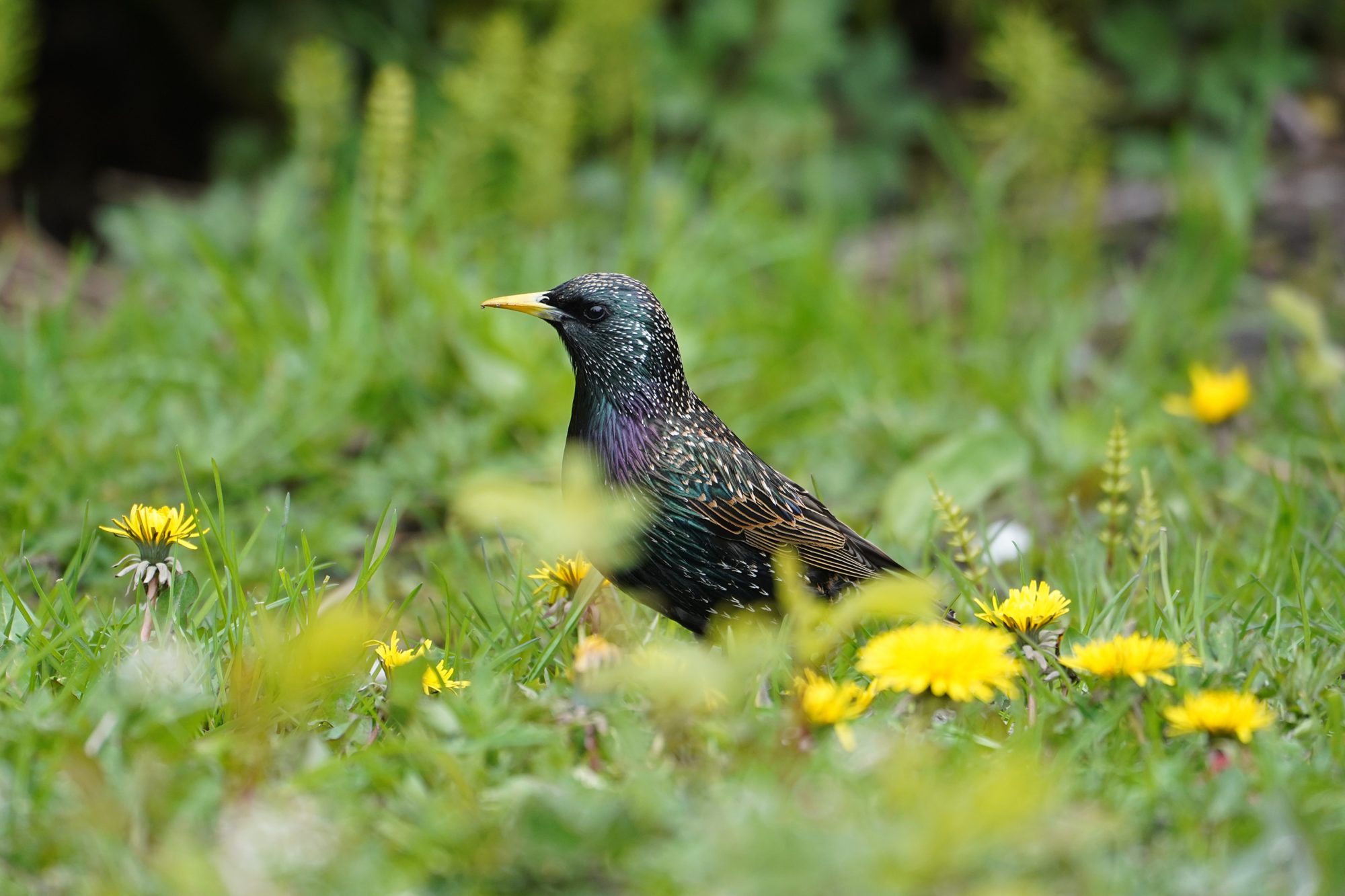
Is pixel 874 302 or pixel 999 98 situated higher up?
pixel 999 98

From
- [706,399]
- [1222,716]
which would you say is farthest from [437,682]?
[706,399]

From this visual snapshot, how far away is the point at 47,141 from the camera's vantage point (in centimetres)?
681

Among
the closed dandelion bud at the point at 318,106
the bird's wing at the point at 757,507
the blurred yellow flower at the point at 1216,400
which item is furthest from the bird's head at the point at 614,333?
the closed dandelion bud at the point at 318,106

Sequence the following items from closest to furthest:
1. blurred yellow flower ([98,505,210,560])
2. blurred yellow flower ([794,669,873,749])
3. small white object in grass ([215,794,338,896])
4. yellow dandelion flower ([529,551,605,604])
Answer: small white object in grass ([215,794,338,896]), blurred yellow flower ([794,669,873,749]), blurred yellow flower ([98,505,210,560]), yellow dandelion flower ([529,551,605,604])

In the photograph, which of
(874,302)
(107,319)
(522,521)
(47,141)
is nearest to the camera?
(522,521)

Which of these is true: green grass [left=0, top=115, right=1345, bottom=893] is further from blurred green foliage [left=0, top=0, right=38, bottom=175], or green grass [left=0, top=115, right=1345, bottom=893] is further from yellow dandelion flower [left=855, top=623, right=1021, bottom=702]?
blurred green foliage [left=0, top=0, right=38, bottom=175]

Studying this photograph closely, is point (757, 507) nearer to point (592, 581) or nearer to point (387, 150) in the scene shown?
point (592, 581)

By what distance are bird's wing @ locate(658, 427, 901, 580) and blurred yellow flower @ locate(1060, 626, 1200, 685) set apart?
77cm

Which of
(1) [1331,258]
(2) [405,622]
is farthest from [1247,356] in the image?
(2) [405,622]

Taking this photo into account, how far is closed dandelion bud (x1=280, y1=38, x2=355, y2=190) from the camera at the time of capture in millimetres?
5062

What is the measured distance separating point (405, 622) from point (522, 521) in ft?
5.07


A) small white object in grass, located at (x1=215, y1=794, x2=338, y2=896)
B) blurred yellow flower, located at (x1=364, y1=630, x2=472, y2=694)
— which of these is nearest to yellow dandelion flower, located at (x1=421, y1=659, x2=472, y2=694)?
blurred yellow flower, located at (x1=364, y1=630, x2=472, y2=694)

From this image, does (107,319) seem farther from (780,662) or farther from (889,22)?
(889,22)

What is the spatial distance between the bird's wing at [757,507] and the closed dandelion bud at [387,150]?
2.00 meters
